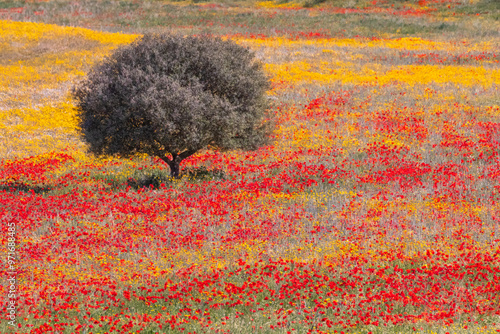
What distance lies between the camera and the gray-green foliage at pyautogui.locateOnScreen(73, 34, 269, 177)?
1652cm

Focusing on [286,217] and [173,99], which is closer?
[286,217]

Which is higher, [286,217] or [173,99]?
[173,99]

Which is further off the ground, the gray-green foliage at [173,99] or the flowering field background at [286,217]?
the gray-green foliage at [173,99]

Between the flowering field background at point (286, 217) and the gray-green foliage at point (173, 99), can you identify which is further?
the gray-green foliage at point (173, 99)

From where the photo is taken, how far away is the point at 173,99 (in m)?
16.4

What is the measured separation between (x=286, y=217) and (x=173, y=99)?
553 centimetres

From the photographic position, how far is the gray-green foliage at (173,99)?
16516 mm

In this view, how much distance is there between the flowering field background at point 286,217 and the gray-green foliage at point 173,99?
1.40m

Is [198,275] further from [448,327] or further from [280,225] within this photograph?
[448,327]

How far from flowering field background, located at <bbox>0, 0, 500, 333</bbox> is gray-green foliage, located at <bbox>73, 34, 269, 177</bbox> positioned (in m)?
1.40

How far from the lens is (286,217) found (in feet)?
44.9

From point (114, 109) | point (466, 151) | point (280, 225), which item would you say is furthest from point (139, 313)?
point (466, 151)

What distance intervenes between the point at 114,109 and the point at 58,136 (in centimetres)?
919

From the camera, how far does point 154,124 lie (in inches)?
648
